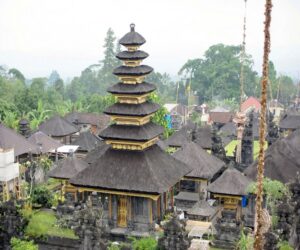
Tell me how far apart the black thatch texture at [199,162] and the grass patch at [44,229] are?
7.57 meters

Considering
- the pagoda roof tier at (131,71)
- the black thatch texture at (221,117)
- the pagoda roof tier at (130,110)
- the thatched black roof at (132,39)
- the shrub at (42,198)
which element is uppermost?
the thatched black roof at (132,39)

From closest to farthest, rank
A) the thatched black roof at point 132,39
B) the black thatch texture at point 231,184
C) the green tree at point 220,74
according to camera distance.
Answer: the thatched black roof at point 132,39 < the black thatch texture at point 231,184 < the green tree at point 220,74

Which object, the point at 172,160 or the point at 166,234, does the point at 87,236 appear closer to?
the point at 166,234

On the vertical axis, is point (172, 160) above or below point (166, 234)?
above

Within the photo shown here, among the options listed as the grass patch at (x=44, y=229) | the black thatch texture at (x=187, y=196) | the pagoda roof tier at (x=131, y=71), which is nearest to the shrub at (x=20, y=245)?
the grass patch at (x=44, y=229)

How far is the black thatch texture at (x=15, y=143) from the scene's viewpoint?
31453mm

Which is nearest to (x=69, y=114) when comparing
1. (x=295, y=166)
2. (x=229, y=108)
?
(x=229, y=108)

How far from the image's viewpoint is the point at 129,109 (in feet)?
78.2

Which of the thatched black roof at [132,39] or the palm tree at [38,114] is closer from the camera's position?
the thatched black roof at [132,39]

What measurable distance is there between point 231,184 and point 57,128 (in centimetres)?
2424

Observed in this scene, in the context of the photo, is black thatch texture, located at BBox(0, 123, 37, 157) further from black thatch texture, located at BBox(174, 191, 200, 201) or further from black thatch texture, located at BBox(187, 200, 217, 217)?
black thatch texture, located at BBox(187, 200, 217, 217)

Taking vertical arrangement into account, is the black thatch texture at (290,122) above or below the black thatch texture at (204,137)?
above

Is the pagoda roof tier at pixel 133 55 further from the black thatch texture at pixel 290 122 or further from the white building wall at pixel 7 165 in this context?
the black thatch texture at pixel 290 122

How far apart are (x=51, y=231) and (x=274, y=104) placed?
5553 cm
